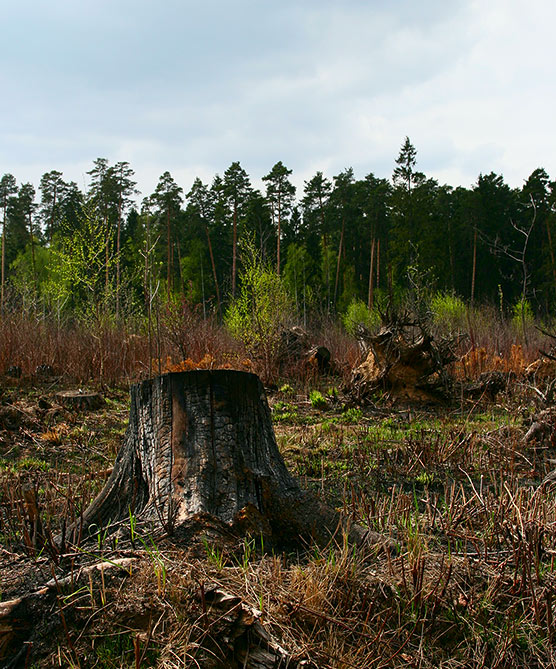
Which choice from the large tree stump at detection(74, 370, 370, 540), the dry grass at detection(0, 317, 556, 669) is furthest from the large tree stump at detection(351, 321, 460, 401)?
the large tree stump at detection(74, 370, 370, 540)

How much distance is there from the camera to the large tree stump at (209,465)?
7.69 feet

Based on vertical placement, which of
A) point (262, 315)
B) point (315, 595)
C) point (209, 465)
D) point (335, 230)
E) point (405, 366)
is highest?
point (335, 230)

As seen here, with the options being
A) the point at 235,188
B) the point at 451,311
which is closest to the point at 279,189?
the point at 235,188

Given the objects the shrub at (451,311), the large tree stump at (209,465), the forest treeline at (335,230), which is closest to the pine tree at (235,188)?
the forest treeline at (335,230)

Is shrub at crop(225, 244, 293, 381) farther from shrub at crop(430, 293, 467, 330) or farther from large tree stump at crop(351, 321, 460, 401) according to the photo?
shrub at crop(430, 293, 467, 330)

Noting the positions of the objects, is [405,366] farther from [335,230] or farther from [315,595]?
[335,230]

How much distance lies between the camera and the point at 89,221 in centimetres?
1266

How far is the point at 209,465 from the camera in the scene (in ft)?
7.89

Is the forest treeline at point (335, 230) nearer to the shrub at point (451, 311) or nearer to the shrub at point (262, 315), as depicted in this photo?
the shrub at point (451, 311)

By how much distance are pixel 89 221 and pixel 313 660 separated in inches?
498

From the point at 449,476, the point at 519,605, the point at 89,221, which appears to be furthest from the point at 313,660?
the point at 89,221

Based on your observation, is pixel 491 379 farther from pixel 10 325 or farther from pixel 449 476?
pixel 10 325

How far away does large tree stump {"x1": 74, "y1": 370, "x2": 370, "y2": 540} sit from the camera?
2344 mm

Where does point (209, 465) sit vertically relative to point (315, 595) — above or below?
above
